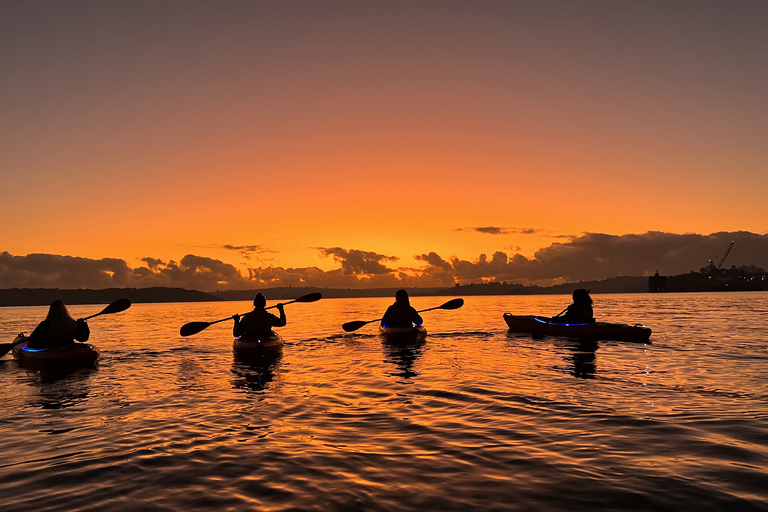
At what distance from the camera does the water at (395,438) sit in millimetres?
5395

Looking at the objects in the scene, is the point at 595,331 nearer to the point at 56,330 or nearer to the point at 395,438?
the point at 395,438

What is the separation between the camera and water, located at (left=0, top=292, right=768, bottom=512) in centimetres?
539

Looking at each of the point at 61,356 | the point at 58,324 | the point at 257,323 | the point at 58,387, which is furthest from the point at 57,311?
the point at 257,323

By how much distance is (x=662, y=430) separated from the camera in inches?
304

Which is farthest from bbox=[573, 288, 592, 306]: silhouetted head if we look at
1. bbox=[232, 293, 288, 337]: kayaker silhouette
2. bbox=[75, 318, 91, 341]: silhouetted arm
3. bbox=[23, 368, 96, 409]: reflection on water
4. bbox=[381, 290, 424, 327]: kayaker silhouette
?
bbox=[75, 318, 91, 341]: silhouetted arm

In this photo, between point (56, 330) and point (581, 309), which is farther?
point (581, 309)

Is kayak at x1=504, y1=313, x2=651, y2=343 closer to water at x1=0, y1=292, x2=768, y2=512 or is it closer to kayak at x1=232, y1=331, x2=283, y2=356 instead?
water at x1=0, y1=292, x2=768, y2=512

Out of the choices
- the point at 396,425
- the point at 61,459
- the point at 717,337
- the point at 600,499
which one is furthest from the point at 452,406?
the point at 717,337

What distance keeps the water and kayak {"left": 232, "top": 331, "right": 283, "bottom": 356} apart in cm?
269

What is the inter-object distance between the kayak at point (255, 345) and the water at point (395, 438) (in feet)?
8.81

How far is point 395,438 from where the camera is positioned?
7574mm

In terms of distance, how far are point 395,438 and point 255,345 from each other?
11.8 meters

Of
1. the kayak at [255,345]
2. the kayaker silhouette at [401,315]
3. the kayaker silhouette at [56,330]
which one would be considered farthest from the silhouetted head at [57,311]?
the kayaker silhouette at [401,315]

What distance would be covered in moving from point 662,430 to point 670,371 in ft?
23.0
